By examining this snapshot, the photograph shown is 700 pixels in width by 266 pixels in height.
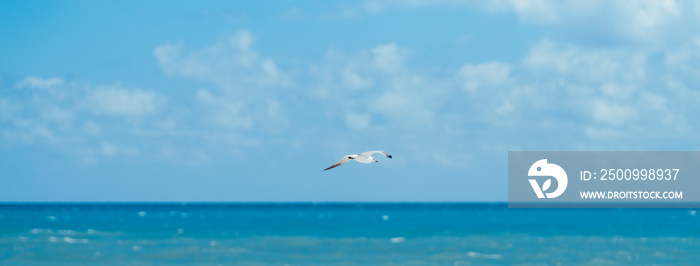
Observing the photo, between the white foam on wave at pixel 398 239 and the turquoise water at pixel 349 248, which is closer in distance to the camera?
the turquoise water at pixel 349 248

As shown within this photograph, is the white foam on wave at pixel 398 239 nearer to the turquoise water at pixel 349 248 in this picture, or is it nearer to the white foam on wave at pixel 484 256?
the turquoise water at pixel 349 248

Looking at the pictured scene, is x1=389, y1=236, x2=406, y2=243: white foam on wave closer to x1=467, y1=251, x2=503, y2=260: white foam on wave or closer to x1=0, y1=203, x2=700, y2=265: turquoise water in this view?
x1=0, y1=203, x2=700, y2=265: turquoise water

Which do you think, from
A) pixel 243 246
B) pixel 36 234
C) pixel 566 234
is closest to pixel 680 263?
pixel 566 234

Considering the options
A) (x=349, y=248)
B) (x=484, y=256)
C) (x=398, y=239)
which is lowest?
(x=484, y=256)

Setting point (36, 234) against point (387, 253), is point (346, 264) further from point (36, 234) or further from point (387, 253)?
point (36, 234)

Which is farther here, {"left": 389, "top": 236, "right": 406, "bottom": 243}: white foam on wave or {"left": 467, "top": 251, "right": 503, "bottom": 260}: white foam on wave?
{"left": 389, "top": 236, "right": 406, "bottom": 243}: white foam on wave

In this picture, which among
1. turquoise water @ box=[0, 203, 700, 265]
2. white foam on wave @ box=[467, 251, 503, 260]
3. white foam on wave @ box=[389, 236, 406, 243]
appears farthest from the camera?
white foam on wave @ box=[389, 236, 406, 243]

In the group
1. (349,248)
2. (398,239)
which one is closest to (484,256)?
(349,248)

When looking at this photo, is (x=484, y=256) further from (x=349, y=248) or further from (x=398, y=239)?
(x=398, y=239)

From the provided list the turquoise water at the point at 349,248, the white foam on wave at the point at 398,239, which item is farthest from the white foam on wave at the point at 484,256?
the white foam on wave at the point at 398,239

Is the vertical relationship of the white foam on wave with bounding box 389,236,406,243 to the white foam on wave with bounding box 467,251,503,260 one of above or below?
above

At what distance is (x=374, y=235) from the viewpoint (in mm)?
34500

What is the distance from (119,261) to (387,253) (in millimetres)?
8429

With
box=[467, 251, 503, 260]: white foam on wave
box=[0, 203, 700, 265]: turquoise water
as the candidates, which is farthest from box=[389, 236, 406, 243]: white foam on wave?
box=[467, 251, 503, 260]: white foam on wave
